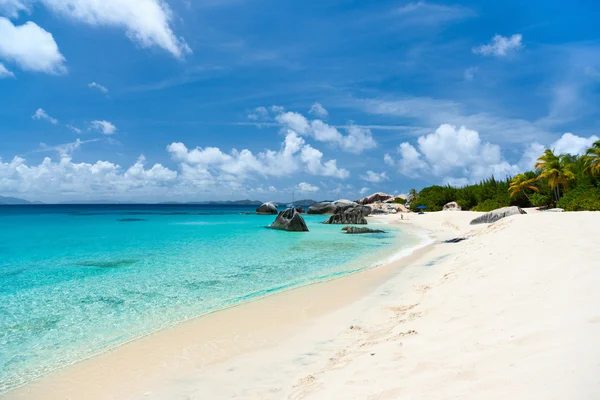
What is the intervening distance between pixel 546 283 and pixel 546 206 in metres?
39.2

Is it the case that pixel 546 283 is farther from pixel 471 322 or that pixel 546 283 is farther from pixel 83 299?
pixel 83 299

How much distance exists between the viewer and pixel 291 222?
35.8 metres

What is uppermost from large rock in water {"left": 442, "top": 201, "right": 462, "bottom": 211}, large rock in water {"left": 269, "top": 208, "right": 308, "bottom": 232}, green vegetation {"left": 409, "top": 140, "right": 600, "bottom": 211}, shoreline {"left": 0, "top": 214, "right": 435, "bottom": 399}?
green vegetation {"left": 409, "top": 140, "right": 600, "bottom": 211}

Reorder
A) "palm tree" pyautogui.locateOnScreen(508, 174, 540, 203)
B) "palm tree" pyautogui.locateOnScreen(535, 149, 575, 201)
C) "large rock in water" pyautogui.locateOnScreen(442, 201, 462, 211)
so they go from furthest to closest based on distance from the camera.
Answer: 1. "large rock in water" pyautogui.locateOnScreen(442, 201, 462, 211)
2. "palm tree" pyautogui.locateOnScreen(508, 174, 540, 203)
3. "palm tree" pyautogui.locateOnScreen(535, 149, 575, 201)

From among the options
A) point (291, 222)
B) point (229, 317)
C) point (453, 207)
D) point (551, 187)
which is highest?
point (551, 187)

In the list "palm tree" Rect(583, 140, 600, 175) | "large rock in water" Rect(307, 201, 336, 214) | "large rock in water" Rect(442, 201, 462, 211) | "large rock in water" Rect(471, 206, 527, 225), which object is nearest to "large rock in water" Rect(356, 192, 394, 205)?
"large rock in water" Rect(307, 201, 336, 214)

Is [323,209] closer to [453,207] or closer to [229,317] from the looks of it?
[453,207]

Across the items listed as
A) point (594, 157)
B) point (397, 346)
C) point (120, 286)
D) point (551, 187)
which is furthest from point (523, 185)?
point (120, 286)

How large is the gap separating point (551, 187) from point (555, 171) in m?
3.13

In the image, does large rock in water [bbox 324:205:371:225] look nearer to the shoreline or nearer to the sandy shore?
the shoreline

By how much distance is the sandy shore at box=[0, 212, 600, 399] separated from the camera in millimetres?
3613

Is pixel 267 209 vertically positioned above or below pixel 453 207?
below

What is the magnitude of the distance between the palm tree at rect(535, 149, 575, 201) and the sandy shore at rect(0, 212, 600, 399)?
30722 millimetres

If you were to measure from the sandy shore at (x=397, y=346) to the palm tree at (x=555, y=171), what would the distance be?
1210 inches
